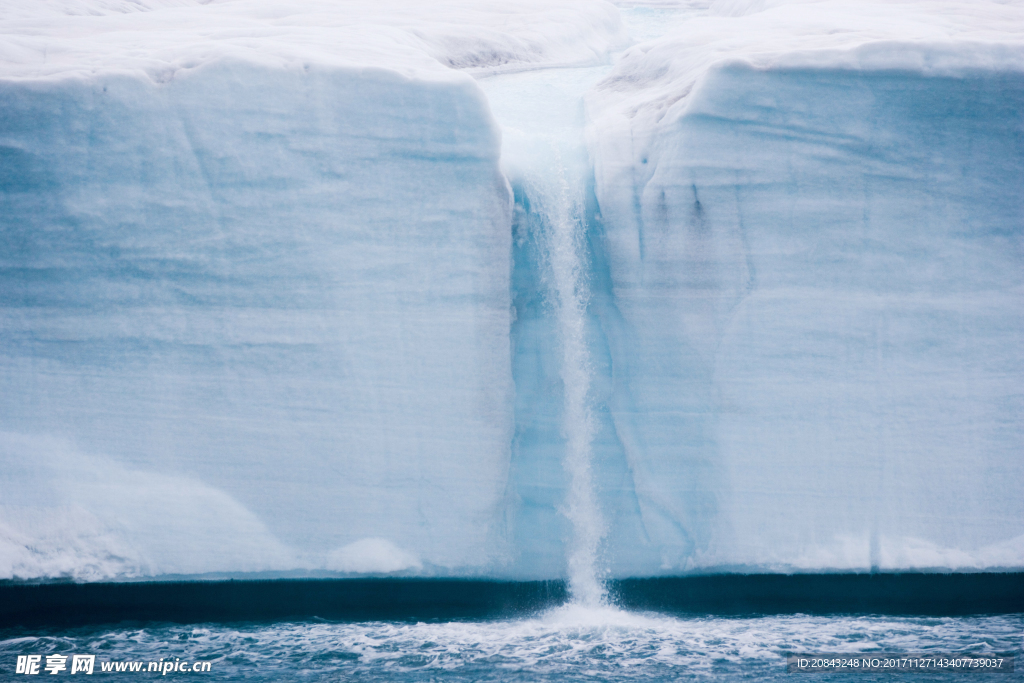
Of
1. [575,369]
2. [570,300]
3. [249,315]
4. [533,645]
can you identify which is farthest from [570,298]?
[533,645]

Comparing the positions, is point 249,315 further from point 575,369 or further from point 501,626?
point 501,626

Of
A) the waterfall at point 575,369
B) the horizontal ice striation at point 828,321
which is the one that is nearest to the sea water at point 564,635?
the waterfall at point 575,369

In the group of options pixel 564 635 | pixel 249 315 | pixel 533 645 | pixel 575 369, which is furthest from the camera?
pixel 575 369

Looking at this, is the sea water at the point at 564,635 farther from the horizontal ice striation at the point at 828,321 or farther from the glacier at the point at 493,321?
the horizontal ice striation at the point at 828,321

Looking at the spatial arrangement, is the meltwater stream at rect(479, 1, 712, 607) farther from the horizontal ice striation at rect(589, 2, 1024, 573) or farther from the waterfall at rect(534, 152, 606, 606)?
the horizontal ice striation at rect(589, 2, 1024, 573)

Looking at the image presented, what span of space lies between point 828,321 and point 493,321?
2.15 m

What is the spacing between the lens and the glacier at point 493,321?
4551 mm

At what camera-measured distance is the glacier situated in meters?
4.55

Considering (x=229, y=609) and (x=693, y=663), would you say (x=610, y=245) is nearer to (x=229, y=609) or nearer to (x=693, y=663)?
(x=693, y=663)

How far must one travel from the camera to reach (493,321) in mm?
4754

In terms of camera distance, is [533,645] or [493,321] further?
[493,321]

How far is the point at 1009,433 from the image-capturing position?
475 cm

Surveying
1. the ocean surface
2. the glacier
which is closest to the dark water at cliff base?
the ocean surface

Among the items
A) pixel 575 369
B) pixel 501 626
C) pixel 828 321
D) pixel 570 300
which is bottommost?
pixel 501 626
